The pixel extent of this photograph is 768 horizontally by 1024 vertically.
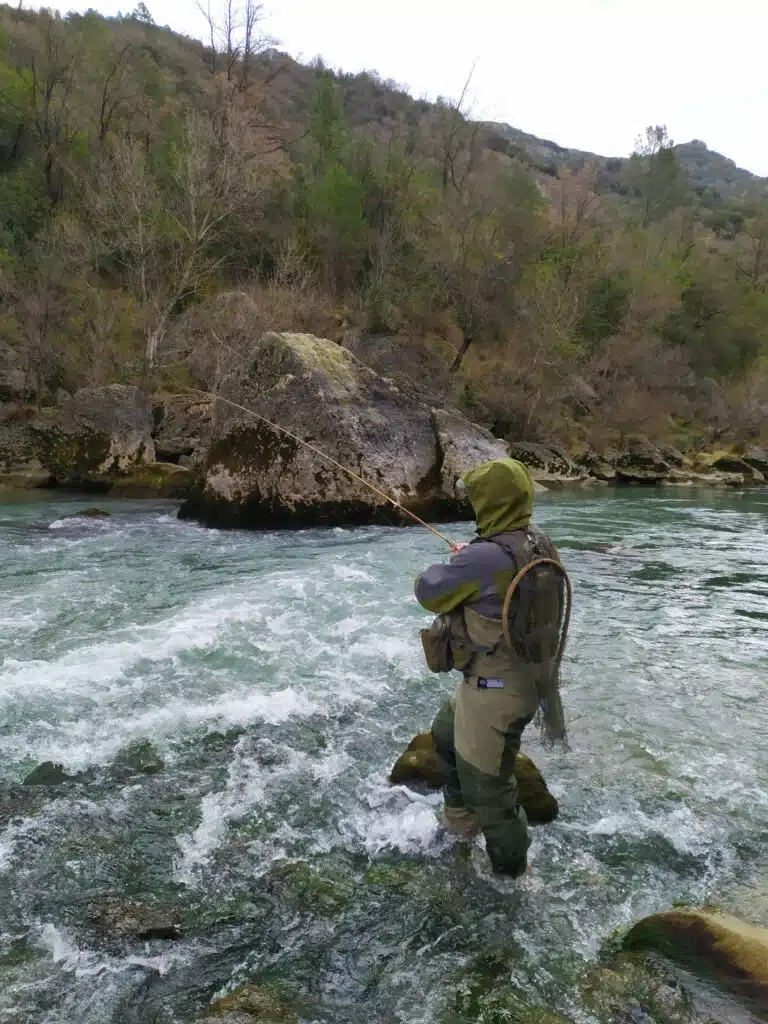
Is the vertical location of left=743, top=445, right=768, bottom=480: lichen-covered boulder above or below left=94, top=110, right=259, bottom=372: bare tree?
below

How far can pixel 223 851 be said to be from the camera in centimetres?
336

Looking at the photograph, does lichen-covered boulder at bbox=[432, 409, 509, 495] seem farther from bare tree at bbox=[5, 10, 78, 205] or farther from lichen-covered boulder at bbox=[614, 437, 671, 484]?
bare tree at bbox=[5, 10, 78, 205]

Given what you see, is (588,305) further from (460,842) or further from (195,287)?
(460,842)

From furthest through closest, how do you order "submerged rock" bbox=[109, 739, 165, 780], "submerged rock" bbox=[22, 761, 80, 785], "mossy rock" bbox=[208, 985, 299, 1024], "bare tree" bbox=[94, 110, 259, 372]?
"bare tree" bbox=[94, 110, 259, 372], "submerged rock" bbox=[109, 739, 165, 780], "submerged rock" bbox=[22, 761, 80, 785], "mossy rock" bbox=[208, 985, 299, 1024]

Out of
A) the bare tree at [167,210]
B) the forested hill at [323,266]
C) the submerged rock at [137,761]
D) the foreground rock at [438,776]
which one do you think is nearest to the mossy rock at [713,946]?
the foreground rock at [438,776]

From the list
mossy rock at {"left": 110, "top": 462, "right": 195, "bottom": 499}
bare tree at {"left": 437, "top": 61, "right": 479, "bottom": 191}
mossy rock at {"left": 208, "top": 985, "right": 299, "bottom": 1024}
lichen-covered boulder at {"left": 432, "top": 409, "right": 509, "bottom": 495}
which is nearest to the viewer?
mossy rock at {"left": 208, "top": 985, "right": 299, "bottom": 1024}

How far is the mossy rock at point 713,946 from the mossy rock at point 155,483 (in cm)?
1478

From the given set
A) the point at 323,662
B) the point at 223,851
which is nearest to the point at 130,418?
the point at 323,662

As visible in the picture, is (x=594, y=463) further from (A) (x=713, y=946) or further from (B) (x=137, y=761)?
(A) (x=713, y=946)

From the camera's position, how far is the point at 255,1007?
7.97ft

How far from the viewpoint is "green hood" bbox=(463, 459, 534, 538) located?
3.02 metres

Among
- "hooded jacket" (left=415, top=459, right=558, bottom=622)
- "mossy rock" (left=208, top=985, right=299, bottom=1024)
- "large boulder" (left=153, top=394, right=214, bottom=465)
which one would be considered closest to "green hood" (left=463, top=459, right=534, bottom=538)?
"hooded jacket" (left=415, top=459, right=558, bottom=622)

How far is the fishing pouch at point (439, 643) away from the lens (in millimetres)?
3080

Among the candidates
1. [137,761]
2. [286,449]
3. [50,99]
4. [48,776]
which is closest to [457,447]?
[286,449]
